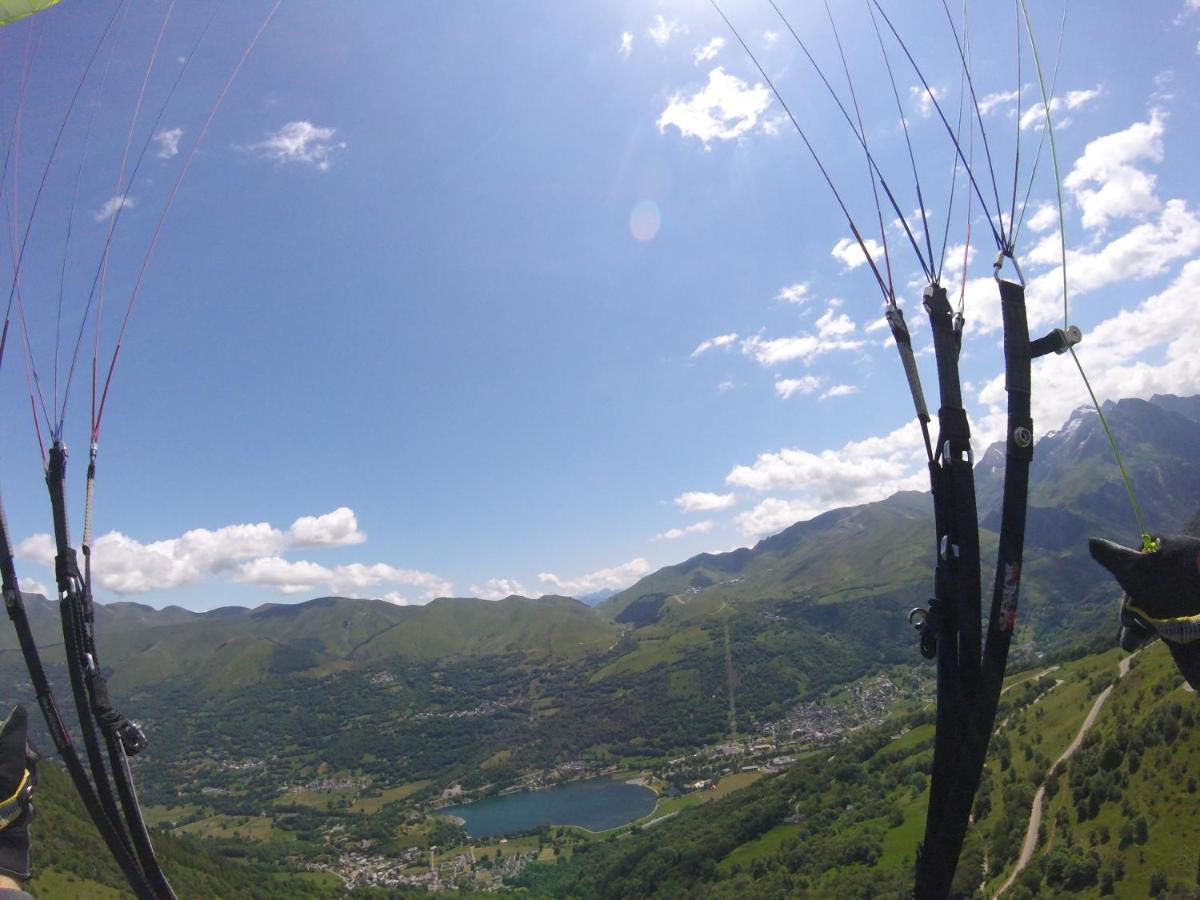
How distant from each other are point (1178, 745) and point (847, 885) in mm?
30217

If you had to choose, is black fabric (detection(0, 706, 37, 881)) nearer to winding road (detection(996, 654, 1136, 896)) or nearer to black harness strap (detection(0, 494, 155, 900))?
black harness strap (detection(0, 494, 155, 900))

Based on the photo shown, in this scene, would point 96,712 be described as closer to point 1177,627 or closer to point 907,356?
point 907,356

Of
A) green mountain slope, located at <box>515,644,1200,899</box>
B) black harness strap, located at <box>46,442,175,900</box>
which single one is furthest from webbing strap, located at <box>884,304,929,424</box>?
green mountain slope, located at <box>515,644,1200,899</box>

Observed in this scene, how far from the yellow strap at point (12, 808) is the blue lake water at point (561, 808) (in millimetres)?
142690

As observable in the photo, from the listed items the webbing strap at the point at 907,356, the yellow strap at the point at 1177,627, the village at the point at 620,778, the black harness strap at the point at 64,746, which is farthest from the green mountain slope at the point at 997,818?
the black harness strap at the point at 64,746

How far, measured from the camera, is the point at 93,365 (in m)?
5.23

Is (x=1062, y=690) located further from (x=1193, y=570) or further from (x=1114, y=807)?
(x=1193, y=570)

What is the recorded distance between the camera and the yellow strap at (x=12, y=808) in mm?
3709

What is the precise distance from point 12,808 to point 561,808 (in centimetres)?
17158

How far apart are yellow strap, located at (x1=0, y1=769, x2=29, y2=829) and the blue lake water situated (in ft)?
468

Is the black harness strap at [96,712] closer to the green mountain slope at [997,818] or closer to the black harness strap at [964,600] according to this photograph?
the black harness strap at [964,600]

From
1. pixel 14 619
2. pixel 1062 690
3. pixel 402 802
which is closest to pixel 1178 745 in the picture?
pixel 1062 690

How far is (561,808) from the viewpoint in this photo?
15138cm

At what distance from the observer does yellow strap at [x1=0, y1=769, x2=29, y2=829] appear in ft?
12.2
